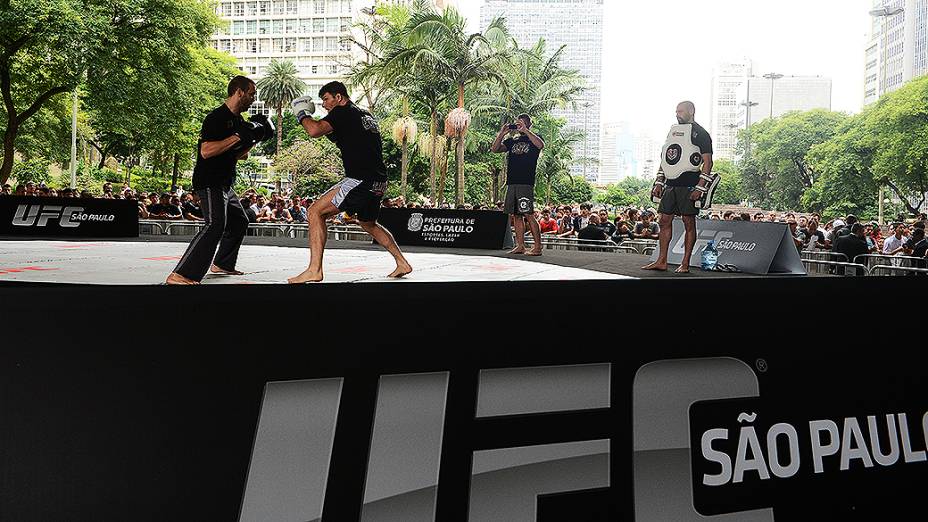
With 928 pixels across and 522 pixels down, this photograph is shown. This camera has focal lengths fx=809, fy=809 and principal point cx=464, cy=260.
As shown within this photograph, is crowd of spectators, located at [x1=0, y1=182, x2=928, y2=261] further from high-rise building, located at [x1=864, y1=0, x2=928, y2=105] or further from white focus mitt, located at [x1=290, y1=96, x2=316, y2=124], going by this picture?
high-rise building, located at [x1=864, y1=0, x2=928, y2=105]

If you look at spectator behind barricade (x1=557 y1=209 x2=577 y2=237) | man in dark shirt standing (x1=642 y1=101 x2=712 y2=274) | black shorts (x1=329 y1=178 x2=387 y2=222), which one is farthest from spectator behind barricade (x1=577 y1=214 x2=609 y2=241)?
black shorts (x1=329 y1=178 x2=387 y2=222)

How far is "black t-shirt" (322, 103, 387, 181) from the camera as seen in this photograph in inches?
262

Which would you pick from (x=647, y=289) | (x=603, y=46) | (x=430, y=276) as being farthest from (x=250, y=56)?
(x=647, y=289)

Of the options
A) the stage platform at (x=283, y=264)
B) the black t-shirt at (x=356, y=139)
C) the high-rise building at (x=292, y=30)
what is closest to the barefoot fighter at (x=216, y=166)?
the stage platform at (x=283, y=264)

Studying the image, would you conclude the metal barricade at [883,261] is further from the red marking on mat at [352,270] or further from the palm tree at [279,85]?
the palm tree at [279,85]

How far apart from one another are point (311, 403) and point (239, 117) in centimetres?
547

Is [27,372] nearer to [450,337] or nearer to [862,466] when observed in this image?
[450,337]

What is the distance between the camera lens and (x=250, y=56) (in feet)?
301

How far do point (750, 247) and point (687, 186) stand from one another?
5.06 ft

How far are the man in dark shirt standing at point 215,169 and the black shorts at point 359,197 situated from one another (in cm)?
87

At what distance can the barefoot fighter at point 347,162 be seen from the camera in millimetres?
6652

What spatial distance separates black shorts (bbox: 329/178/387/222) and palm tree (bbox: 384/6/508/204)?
65.8 feet

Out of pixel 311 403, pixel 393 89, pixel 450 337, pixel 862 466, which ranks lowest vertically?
pixel 862 466

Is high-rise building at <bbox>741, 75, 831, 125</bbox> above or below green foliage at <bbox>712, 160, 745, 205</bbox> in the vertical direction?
above
